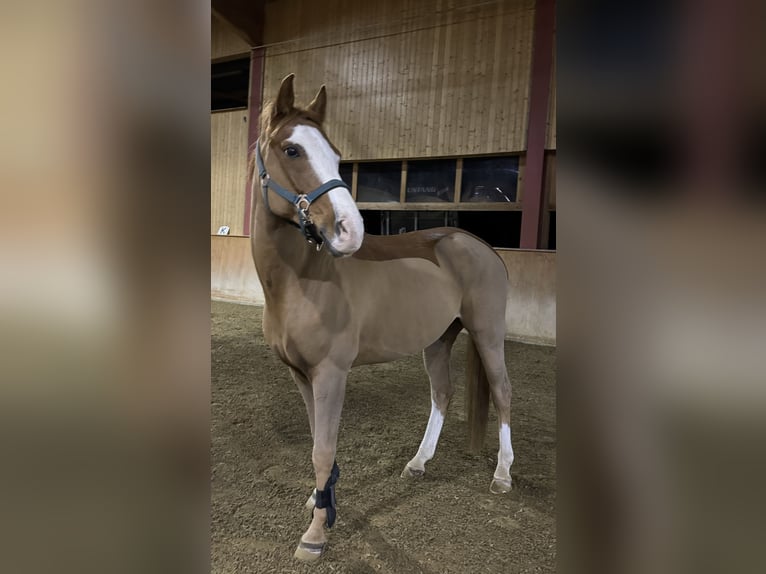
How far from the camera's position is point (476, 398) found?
1862mm

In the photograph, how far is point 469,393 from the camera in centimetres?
188

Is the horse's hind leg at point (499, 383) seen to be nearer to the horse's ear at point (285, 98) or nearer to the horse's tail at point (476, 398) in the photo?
the horse's tail at point (476, 398)

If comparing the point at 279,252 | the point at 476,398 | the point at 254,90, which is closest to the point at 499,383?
the point at 476,398

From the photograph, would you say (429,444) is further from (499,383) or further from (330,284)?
(330,284)

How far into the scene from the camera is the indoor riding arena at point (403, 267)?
1.38 meters

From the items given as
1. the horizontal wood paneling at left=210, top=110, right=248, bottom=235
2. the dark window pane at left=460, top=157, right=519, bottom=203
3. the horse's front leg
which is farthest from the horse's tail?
the horizontal wood paneling at left=210, top=110, right=248, bottom=235

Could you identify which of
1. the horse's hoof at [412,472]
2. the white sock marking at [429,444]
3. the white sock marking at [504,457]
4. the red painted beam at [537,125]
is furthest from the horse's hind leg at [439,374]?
the red painted beam at [537,125]

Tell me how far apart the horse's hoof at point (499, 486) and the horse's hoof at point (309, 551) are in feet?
2.32

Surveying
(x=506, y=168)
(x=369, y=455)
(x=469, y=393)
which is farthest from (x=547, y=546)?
(x=506, y=168)

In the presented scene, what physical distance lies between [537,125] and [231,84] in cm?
551
